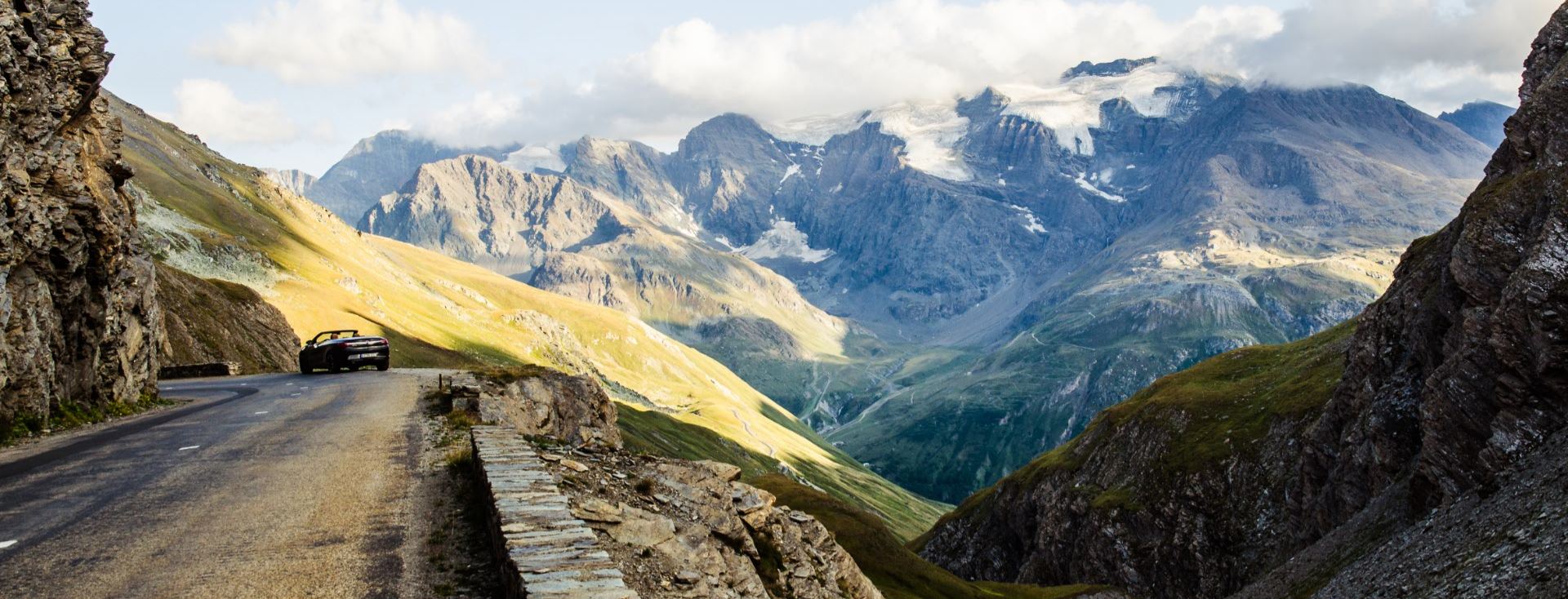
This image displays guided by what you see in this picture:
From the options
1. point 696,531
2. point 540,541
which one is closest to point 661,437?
point 696,531

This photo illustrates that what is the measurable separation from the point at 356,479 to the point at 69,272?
22.6 m

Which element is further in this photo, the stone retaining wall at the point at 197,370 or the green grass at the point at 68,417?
the stone retaining wall at the point at 197,370

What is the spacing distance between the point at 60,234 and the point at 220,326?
53.2 metres

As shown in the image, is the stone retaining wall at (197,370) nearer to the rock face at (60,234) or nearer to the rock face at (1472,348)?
the rock face at (60,234)

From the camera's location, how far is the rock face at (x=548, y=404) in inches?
1476

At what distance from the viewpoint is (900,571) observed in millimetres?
79875

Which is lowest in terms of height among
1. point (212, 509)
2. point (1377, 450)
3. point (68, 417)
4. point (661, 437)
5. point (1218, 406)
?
point (661, 437)

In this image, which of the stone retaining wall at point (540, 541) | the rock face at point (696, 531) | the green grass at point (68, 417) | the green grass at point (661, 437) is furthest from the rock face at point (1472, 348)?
the green grass at point (661, 437)

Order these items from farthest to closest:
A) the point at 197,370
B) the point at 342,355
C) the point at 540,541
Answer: the point at 197,370 < the point at 342,355 < the point at 540,541

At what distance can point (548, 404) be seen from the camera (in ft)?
162

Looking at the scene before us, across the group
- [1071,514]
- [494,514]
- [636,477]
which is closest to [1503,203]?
[1071,514]

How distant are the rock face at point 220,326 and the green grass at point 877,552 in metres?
49.6

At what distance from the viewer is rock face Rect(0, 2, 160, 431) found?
29297 millimetres

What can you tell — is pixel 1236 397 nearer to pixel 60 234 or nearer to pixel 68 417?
pixel 68 417
